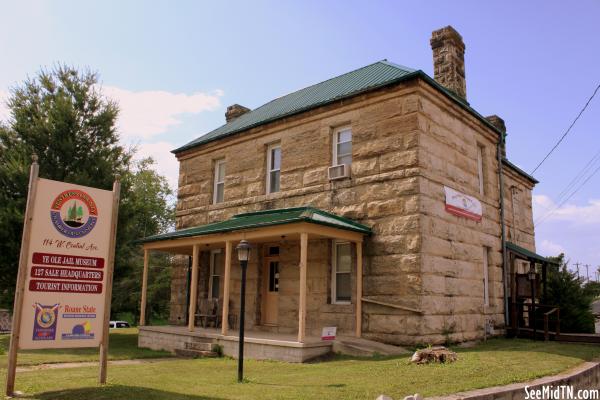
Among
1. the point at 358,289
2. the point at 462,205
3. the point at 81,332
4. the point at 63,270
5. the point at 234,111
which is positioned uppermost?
the point at 234,111

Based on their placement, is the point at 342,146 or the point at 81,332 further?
the point at 342,146

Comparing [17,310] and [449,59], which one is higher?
[449,59]

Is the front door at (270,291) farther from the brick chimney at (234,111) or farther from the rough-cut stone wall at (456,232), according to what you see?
the brick chimney at (234,111)

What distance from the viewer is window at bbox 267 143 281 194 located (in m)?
15.9

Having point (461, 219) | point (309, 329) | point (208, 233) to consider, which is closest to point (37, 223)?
point (208, 233)

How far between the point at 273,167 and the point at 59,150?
8841mm

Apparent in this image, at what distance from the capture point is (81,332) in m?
7.62

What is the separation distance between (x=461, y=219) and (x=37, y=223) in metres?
10.6

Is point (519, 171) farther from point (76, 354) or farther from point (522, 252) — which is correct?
point (76, 354)

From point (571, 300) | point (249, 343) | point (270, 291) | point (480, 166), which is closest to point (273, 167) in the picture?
point (270, 291)

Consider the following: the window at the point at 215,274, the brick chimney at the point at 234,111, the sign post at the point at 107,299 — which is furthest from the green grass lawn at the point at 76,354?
the brick chimney at the point at 234,111

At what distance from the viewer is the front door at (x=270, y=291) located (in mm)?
14859

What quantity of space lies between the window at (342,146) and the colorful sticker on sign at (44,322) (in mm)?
8685

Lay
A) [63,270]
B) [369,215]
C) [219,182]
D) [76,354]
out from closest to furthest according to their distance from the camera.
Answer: [63,270]
[369,215]
[76,354]
[219,182]
